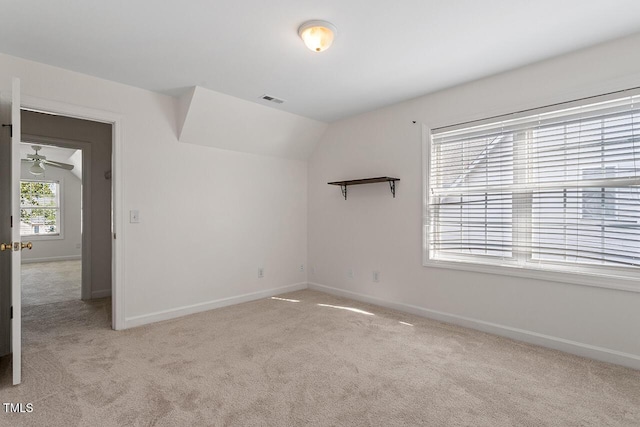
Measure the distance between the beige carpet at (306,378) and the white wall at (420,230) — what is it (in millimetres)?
232

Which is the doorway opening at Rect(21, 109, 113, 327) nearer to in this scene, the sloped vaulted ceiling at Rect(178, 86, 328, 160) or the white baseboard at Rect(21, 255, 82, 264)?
the sloped vaulted ceiling at Rect(178, 86, 328, 160)

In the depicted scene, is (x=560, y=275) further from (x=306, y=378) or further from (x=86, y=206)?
(x=86, y=206)

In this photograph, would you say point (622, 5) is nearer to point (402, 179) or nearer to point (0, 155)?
point (402, 179)

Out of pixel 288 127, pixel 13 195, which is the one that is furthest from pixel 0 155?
pixel 288 127

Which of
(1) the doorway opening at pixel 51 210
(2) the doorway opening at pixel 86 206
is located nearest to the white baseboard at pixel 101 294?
(2) the doorway opening at pixel 86 206

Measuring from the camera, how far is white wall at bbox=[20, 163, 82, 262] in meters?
7.65

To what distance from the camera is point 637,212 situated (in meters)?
2.34

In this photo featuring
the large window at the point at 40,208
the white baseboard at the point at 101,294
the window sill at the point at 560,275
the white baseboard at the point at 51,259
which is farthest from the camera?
the large window at the point at 40,208

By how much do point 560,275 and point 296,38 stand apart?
110 inches

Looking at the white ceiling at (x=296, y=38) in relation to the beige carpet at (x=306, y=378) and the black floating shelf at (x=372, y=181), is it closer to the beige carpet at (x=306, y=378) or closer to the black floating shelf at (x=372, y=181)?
the black floating shelf at (x=372, y=181)

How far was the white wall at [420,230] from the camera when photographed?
2449mm

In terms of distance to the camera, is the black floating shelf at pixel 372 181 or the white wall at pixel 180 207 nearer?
the white wall at pixel 180 207

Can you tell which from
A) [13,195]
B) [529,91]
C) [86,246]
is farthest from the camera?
[86,246]

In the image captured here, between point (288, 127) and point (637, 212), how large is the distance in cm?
347
